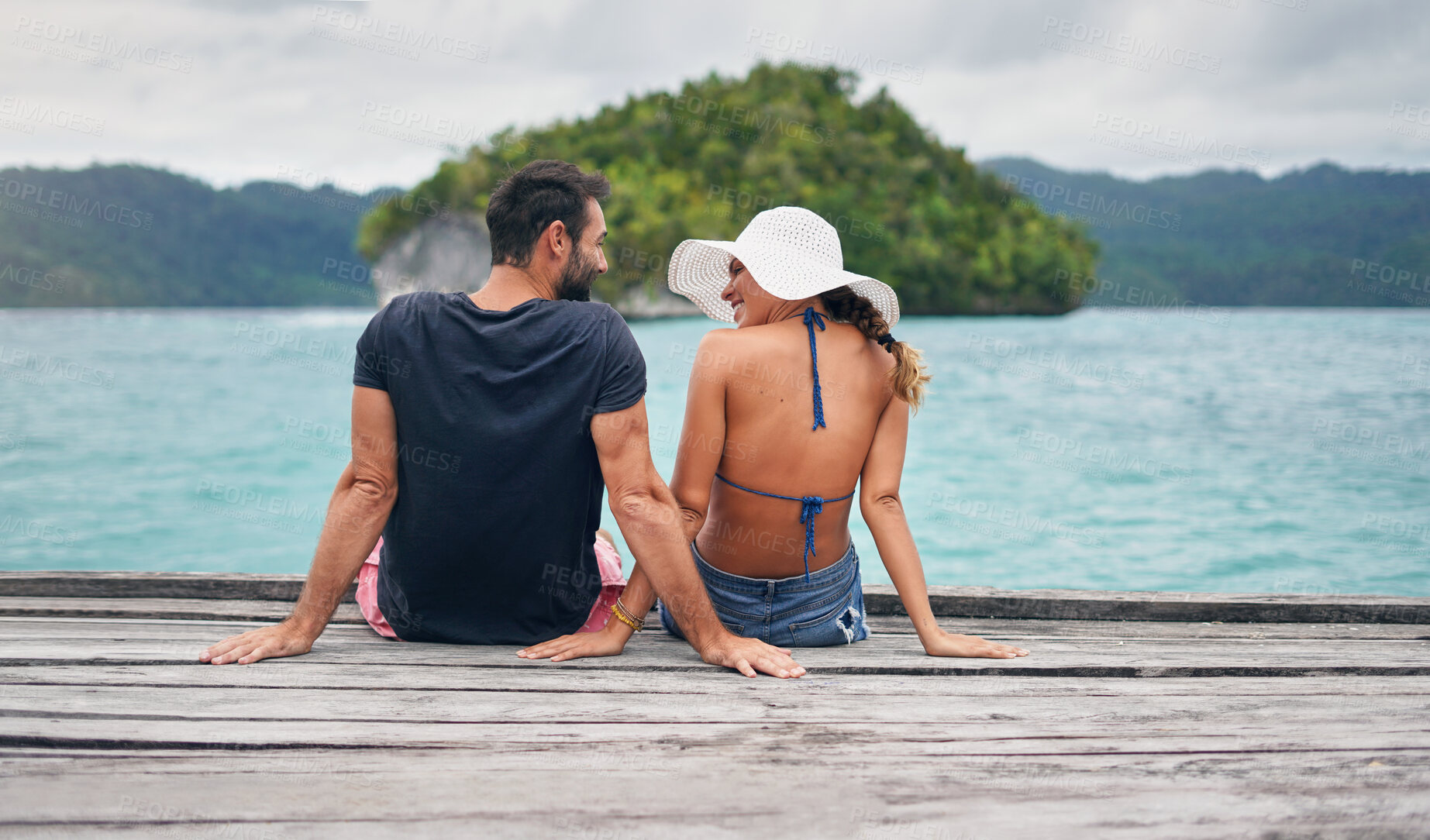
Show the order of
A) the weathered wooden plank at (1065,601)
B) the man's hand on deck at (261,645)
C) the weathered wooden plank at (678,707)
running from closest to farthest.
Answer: the weathered wooden plank at (678,707), the man's hand on deck at (261,645), the weathered wooden plank at (1065,601)

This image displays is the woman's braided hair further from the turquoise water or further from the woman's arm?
the turquoise water

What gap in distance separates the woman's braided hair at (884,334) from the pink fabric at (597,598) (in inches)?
37.7

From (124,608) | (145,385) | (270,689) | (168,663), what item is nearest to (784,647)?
(270,689)

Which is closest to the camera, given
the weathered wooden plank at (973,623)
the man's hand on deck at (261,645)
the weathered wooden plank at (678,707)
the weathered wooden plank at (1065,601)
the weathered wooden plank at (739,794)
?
the weathered wooden plank at (739,794)

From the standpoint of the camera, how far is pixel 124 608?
2836mm

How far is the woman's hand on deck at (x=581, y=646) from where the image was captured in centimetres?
229

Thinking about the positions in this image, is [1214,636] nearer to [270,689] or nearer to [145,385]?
[270,689]

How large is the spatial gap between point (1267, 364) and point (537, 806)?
3184 centimetres

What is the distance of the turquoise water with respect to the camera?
11.9m

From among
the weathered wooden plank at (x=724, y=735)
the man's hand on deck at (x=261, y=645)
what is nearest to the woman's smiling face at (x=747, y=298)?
the weathered wooden plank at (x=724, y=735)

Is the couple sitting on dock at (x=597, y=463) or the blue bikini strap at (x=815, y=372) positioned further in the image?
the blue bikini strap at (x=815, y=372)

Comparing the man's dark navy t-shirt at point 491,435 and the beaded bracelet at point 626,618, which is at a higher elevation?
the man's dark navy t-shirt at point 491,435

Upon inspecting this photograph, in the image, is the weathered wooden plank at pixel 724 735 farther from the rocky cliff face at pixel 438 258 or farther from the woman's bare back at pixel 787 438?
the rocky cliff face at pixel 438 258

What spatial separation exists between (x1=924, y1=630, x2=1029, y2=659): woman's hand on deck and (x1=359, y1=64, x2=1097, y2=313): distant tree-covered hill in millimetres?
42635
